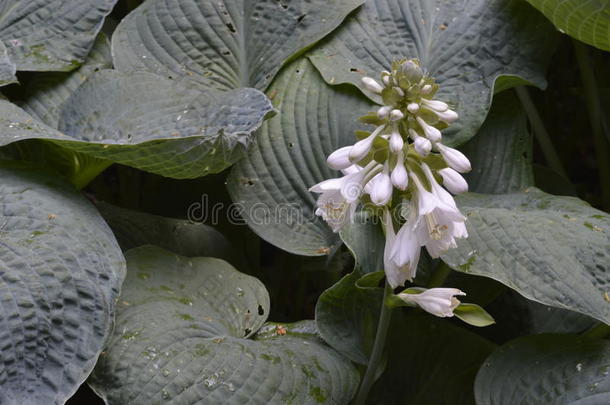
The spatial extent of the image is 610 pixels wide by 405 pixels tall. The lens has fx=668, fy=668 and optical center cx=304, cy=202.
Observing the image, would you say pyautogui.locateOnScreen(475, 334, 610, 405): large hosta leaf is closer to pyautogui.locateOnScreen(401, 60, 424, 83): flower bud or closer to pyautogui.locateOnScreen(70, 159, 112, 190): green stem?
pyautogui.locateOnScreen(401, 60, 424, 83): flower bud

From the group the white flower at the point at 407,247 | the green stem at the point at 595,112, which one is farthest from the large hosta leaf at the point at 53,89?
the green stem at the point at 595,112

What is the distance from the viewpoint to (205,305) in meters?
1.08

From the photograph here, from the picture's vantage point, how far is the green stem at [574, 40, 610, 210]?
1.50 m

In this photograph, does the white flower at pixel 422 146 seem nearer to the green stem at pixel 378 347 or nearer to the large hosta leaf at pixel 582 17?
the green stem at pixel 378 347

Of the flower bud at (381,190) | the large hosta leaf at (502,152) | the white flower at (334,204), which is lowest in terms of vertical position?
the large hosta leaf at (502,152)

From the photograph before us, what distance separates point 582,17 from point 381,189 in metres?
0.67

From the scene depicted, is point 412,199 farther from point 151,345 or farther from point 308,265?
point 308,265

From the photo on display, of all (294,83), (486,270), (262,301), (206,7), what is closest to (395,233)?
(486,270)

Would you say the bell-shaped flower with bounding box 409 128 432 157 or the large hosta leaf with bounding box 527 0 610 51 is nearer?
the bell-shaped flower with bounding box 409 128 432 157

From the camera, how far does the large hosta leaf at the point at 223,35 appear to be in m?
1.34

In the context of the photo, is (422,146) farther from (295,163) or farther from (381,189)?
(295,163)

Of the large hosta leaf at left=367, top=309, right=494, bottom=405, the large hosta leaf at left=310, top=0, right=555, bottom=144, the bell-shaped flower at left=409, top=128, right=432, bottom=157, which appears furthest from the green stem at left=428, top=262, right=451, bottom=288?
the bell-shaped flower at left=409, top=128, right=432, bottom=157

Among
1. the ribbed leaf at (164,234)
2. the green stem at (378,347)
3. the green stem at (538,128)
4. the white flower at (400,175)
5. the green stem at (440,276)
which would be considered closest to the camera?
Answer: the white flower at (400,175)

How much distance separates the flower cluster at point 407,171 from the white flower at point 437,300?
4cm
